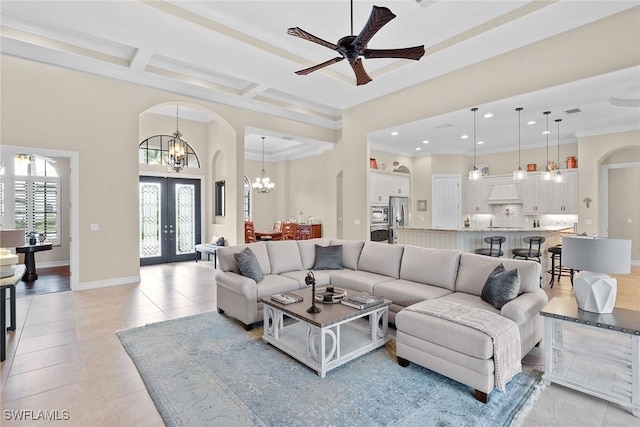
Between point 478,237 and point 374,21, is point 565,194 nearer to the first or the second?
point 478,237

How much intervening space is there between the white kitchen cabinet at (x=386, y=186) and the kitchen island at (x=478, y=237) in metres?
2.50

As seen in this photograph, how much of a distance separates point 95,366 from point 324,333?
6.99 feet

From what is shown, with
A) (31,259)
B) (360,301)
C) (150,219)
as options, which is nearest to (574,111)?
(360,301)

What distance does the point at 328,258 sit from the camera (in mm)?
4922

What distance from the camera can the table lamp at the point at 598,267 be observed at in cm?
246

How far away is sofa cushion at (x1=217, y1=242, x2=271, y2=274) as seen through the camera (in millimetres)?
4312

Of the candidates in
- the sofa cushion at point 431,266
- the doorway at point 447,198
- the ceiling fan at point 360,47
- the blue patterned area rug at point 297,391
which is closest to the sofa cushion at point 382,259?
the sofa cushion at point 431,266

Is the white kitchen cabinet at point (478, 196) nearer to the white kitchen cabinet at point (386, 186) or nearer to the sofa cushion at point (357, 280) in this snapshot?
the white kitchen cabinet at point (386, 186)

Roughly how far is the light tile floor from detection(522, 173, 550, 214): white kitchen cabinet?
356 centimetres

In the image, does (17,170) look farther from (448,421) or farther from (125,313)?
(448,421)

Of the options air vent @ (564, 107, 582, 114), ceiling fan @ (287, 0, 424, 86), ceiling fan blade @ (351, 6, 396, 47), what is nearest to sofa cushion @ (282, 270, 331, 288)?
ceiling fan @ (287, 0, 424, 86)

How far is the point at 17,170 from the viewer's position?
7223 mm

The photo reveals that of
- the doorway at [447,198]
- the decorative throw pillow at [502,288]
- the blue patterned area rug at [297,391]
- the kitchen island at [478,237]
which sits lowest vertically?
the blue patterned area rug at [297,391]

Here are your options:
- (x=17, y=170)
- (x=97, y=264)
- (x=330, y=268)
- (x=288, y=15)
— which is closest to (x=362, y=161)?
(x=330, y=268)
